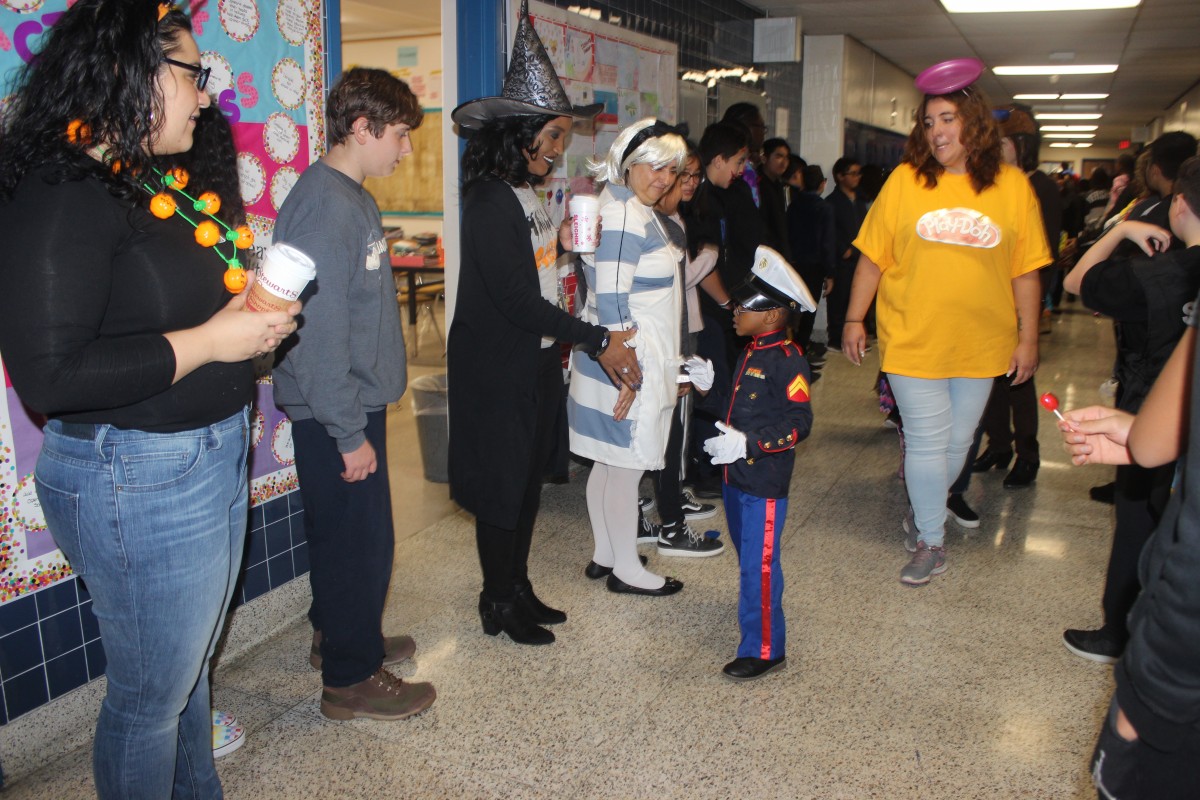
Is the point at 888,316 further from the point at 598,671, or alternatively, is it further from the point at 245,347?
the point at 245,347

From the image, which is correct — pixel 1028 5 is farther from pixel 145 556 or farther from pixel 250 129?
pixel 145 556

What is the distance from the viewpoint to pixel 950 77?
2.74m

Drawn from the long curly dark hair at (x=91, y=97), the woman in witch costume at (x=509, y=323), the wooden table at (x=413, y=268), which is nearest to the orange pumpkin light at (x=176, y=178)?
the long curly dark hair at (x=91, y=97)

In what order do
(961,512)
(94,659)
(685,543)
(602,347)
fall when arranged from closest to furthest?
(94,659)
(602,347)
(685,543)
(961,512)

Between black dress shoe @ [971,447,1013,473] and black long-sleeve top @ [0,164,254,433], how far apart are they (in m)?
3.87

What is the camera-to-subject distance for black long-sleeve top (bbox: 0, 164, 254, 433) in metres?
1.22

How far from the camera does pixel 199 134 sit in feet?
5.49

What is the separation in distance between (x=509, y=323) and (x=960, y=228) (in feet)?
4.96

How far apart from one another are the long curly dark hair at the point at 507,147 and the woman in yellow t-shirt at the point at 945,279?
126 centimetres

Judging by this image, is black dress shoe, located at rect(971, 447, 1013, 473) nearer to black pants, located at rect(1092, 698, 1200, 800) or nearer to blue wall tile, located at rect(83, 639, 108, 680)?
black pants, located at rect(1092, 698, 1200, 800)

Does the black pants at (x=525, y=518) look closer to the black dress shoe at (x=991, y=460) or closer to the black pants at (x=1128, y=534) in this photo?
the black pants at (x=1128, y=534)

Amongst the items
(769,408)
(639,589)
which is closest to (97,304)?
(769,408)

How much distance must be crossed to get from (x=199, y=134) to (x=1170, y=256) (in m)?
2.22

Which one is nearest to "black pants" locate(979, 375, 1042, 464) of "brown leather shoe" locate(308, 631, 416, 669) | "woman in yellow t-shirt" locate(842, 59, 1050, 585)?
"woman in yellow t-shirt" locate(842, 59, 1050, 585)
